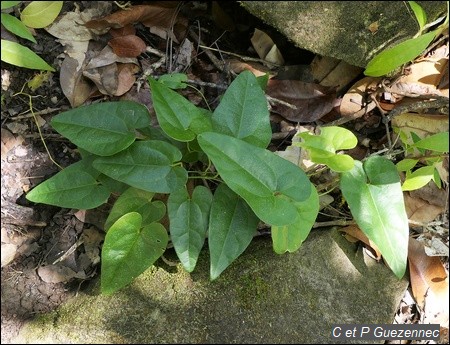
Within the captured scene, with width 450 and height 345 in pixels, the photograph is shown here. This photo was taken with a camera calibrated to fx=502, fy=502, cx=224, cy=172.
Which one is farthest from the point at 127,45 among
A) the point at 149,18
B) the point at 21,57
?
the point at 21,57

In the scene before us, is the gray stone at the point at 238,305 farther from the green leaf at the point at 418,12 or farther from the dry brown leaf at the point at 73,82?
the green leaf at the point at 418,12

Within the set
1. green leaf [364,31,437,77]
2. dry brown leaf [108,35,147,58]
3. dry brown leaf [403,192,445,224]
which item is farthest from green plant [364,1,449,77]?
dry brown leaf [108,35,147,58]

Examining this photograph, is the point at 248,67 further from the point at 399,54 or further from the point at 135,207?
the point at 135,207

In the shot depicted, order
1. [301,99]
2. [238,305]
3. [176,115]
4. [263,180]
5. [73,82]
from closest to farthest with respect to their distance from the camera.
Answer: [263,180]
[176,115]
[238,305]
[73,82]
[301,99]

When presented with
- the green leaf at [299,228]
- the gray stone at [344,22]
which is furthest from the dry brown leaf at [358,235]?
the gray stone at [344,22]

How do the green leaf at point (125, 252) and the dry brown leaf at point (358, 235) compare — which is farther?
the dry brown leaf at point (358, 235)

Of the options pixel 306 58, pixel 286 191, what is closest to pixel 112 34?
pixel 306 58

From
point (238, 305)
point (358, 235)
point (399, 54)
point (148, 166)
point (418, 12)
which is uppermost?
point (418, 12)
